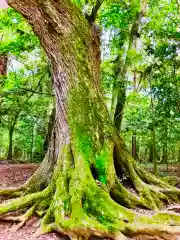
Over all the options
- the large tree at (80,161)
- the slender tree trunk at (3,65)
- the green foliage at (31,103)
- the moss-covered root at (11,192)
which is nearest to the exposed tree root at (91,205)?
the large tree at (80,161)

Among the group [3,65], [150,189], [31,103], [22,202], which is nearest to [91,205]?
[22,202]

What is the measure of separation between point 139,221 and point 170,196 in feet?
6.15

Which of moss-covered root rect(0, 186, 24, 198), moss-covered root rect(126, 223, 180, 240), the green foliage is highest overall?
the green foliage

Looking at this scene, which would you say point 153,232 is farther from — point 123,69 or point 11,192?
point 123,69

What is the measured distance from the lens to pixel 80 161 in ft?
16.6

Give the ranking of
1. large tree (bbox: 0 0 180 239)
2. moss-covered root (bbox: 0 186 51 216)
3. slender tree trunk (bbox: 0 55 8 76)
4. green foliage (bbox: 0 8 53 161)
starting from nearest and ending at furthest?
large tree (bbox: 0 0 180 239), moss-covered root (bbox: 0 186 51 216), green foliage (bbox: 0 8 53 161), slender tree trunk (bbox: 0 55 8 76)

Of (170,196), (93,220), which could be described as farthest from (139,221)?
(170,196)

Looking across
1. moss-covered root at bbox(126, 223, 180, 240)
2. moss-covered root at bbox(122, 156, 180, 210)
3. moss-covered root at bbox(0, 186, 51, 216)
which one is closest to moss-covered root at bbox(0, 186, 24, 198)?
moss-covered root at bbox(0, 186, 51, 216)

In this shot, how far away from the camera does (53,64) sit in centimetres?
593

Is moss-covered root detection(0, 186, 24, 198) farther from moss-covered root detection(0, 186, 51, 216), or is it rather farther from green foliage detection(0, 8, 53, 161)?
green foliage detection(0, 8, 53, 161)

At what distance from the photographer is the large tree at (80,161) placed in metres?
4.40

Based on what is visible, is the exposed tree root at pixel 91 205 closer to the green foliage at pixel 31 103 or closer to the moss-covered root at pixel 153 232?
the moss-covered root at pixel 153 232

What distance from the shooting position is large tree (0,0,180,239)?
4402mm

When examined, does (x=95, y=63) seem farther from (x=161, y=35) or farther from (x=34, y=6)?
(x=161, y=35)
